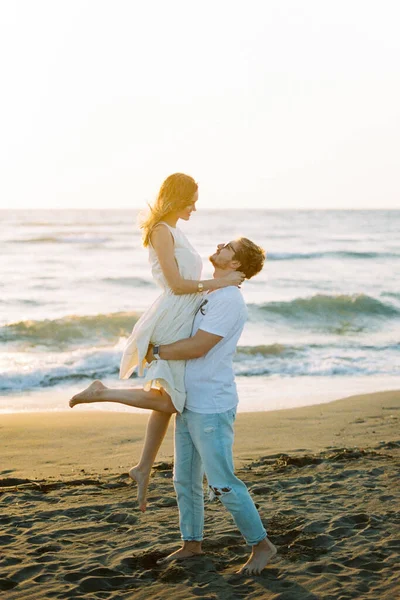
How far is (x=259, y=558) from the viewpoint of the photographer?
408 cm

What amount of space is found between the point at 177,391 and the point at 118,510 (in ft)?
4.86

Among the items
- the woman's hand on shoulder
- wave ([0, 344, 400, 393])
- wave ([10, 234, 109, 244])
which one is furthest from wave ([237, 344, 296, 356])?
wave ([10, 234, 109, 244])

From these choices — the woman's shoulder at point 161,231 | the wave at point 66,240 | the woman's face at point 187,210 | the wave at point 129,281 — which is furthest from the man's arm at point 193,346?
the wave at point 66,240

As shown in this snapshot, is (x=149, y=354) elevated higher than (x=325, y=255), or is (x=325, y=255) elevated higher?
(x=325, y=255)

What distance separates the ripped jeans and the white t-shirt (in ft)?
0.21

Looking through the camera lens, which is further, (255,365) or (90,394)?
(255,365)

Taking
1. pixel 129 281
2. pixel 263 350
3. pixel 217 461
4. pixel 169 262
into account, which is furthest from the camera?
pixel 129 281

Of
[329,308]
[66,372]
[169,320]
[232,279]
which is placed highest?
[232,279]

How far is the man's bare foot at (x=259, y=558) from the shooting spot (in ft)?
13.3

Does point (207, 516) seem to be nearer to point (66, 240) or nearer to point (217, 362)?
point (217, 362)

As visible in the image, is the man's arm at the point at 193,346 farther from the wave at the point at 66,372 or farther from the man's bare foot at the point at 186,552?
the wave at the point at 66,372

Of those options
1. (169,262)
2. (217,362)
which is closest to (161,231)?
(169,262)

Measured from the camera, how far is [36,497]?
5410mm

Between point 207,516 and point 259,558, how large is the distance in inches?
40.7
